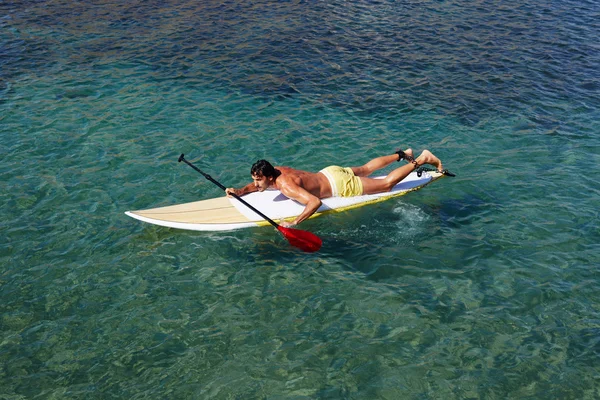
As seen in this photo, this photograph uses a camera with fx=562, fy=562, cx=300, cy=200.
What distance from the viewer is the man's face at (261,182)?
385 inches

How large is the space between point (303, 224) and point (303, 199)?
70 centimetres

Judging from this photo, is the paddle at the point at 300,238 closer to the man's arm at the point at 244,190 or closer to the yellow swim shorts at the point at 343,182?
the man's arm at the point at 244,190

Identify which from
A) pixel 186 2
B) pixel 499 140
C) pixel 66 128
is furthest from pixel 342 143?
pixel 186 2

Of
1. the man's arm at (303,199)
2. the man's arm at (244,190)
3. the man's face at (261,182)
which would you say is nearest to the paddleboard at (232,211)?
the man's arm at (244,190)

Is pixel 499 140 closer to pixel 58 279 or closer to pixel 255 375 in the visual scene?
pixel 255 375

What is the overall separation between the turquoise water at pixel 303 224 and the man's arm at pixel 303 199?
0.62 meters

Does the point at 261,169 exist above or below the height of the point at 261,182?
above

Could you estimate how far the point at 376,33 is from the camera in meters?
19.9

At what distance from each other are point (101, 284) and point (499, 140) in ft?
31.9

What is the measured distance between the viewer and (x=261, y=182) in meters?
9.86

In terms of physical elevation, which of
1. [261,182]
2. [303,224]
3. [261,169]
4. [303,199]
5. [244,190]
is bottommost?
[303,224]

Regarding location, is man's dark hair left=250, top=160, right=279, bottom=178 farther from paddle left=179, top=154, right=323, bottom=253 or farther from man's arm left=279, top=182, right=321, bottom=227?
paddle left=179, top=154, right=323, bottom=253

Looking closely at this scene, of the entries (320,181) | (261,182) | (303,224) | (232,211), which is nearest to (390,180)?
(320,181)

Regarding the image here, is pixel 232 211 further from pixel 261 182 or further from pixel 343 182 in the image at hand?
pixel 343 182
